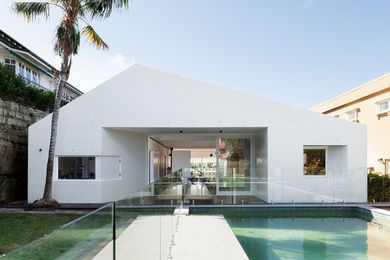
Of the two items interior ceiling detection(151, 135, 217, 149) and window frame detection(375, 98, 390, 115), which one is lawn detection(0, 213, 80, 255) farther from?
window frame detection(375, 98, 390, 115)

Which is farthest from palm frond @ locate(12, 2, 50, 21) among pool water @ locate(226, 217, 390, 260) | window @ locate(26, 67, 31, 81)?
window @ locate(26, 67, 31, 81)

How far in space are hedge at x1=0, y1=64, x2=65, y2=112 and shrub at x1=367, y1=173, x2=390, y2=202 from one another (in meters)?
16.1

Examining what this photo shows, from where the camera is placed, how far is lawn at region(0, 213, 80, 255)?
27.1 feet

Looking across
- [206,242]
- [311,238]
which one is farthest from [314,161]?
[206,242]

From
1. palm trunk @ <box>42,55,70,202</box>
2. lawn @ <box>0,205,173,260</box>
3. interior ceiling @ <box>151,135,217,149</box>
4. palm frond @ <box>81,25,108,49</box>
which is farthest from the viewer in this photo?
interior ceiling @ <box>151,135,217,149</box>

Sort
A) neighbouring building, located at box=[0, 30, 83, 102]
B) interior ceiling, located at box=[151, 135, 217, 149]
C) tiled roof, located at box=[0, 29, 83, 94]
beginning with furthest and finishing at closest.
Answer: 1. neighbouring building, located at box=[0, 30, 83, 102]
2. tiled roof, located at box=[0, 29, 83, 94]
3. interior ceiling, located at box=[151, 135, 217, 149]

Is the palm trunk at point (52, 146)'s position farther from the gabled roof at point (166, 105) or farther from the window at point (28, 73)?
the window at point (28, 73)

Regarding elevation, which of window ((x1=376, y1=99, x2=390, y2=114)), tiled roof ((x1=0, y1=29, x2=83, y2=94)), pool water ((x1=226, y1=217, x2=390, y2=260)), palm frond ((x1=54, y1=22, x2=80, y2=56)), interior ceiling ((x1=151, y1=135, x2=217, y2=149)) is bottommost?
pool water ((x1=226, y1=217, x2=390, y2=260))

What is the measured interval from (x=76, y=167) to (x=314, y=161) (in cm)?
1005

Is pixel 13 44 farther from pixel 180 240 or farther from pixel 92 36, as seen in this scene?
pixel 180 240

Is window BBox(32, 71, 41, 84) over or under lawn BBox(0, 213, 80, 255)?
over

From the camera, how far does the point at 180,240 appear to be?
8.52m

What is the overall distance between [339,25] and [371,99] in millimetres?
5655

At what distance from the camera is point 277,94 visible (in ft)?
116
